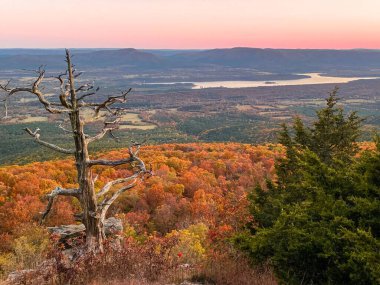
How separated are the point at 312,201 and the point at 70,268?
5.30 meters

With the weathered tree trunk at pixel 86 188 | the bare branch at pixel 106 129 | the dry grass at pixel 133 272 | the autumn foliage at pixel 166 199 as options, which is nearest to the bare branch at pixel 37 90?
the weathered tree trunk at pixel 86 188

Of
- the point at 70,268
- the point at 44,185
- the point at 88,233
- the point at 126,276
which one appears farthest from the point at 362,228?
the point at 44,185

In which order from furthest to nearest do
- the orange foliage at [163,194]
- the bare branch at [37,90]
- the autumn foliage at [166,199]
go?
the orange foliage at [163,194] < the autumn foliage at [166,199] < the bare branch at [37,90]

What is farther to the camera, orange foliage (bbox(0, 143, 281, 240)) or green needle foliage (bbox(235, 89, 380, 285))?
orange foliage (bbox(0, 143, 281, 240))

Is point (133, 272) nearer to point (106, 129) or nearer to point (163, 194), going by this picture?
point (106, 129)

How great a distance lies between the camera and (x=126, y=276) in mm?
8344

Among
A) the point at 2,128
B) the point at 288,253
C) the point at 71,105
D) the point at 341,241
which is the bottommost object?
the point at 2,128

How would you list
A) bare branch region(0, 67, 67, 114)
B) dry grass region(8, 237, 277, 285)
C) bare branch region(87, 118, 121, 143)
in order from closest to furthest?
dry grass region(8, 237, 277, 285), bare branch region(0, 67, 67, 114), bare branch region(87, 118, 121, 143)

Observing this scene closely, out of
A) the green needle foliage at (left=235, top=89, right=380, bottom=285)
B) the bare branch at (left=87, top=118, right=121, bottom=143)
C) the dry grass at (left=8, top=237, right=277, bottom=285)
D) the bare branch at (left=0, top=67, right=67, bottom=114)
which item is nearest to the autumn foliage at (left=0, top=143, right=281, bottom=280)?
the dry grass at (left=8, top=237, right=277, bottom=285)

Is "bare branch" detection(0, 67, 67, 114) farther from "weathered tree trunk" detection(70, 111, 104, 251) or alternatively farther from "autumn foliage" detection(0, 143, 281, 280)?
"autumn foliage" detection(0, 143, 281, 280)

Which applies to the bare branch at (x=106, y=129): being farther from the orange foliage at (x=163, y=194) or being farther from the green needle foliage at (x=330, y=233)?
the orange foliage at (x=163, y=194)

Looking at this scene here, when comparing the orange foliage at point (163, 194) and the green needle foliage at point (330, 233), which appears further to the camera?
the orange foliage at point (163, 194)

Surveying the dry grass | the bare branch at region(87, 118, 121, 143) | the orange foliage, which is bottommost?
the orange foliage

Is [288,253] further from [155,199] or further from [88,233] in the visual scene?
[155,199]
